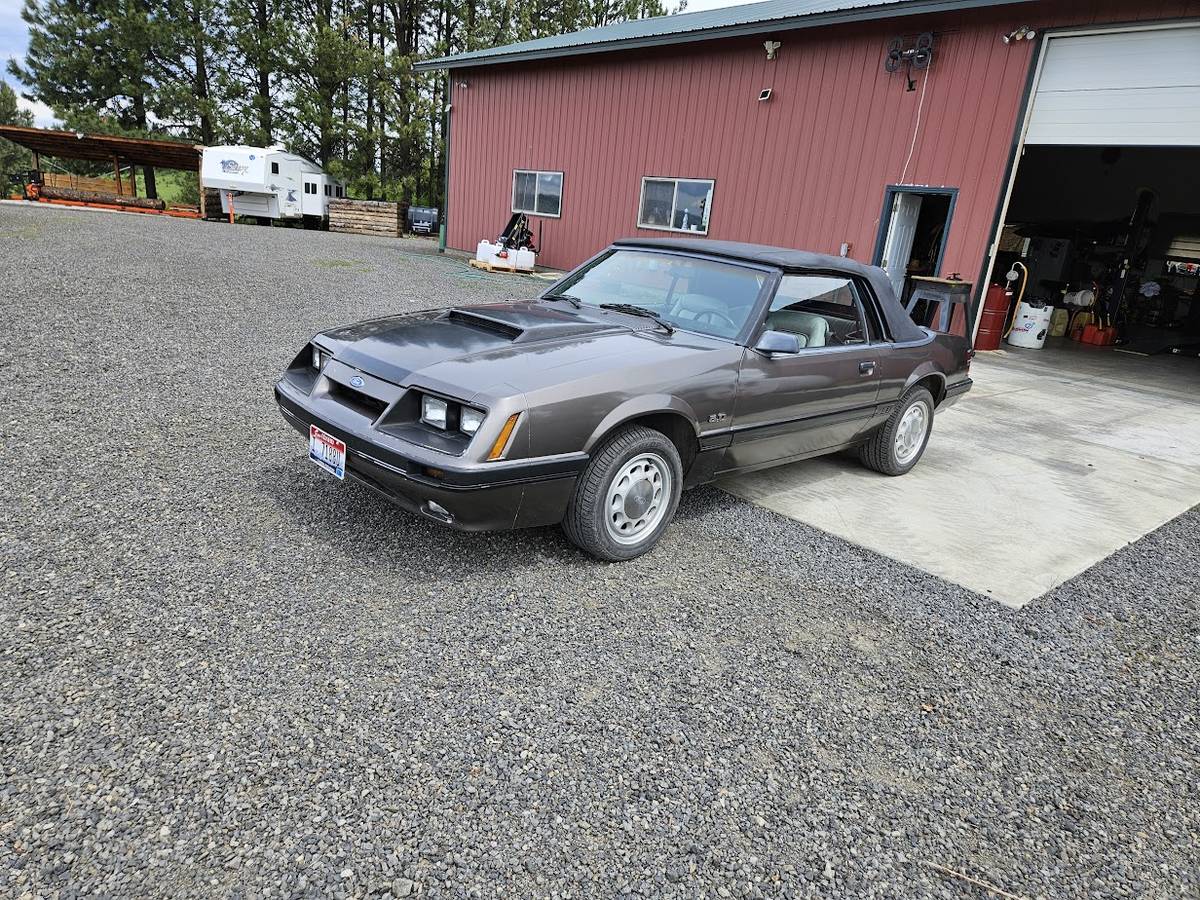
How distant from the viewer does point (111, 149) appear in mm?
25234

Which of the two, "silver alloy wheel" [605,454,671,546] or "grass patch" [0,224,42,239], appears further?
"grass patch" [0,224,42,239]

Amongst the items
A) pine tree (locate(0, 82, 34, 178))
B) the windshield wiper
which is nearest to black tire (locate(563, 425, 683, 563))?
the windshield wiper

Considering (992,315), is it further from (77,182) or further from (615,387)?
→ (77,182)

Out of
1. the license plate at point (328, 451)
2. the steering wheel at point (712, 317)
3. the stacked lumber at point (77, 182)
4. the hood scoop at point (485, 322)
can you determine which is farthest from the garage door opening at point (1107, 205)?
the stacked lumber at point (77, 182)

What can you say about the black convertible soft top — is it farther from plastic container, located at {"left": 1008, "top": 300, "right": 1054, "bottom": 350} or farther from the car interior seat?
plastic container, located at {"left": 1008, "top": 300, "right": 1054, "bottom": 350}

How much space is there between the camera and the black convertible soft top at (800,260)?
163 inches

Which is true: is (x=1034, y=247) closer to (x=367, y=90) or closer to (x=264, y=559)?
(x=264, y=559)

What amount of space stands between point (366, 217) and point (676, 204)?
48.4 feet

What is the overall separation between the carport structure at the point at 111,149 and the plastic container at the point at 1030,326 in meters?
24.2

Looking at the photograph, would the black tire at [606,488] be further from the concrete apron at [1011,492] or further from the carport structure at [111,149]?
the carport structure at [111,149]

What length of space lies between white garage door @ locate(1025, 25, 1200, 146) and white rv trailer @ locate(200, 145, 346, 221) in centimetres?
2350

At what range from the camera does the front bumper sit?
2832 mm

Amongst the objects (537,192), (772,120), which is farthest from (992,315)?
(537,192)

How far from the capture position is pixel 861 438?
482cm
